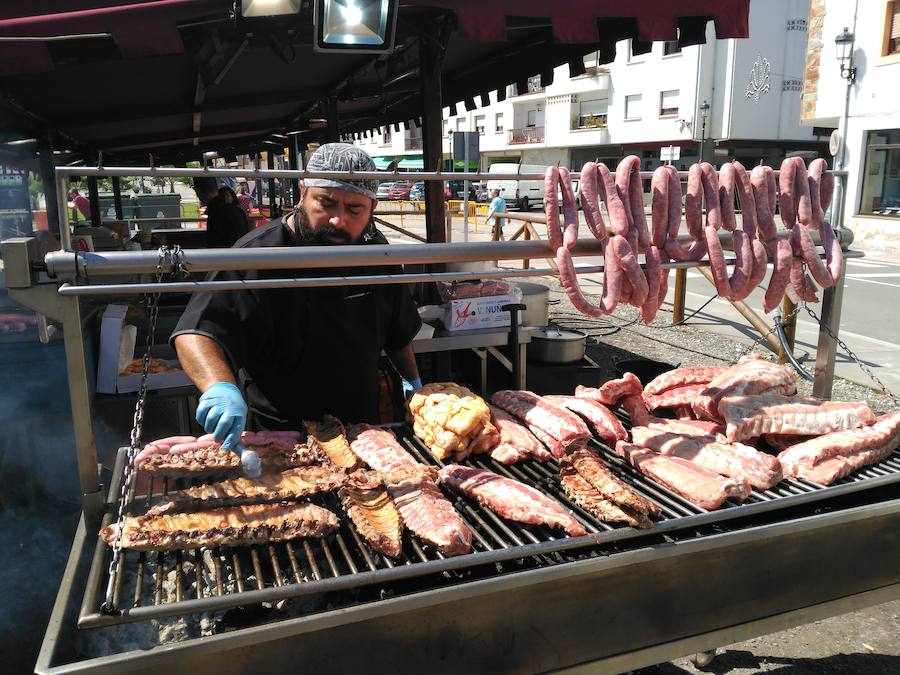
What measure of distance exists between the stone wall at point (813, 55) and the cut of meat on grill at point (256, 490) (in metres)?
25.5

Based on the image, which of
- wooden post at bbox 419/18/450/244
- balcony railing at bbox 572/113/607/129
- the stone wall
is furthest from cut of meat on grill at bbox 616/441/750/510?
balcony railing at bbox 572/113/607/129

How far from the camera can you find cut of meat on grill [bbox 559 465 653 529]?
6.26ft

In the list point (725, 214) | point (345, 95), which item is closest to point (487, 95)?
point (345, 95)

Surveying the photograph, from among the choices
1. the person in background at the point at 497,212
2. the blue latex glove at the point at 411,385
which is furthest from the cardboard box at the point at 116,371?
the person in background at the point at 497,212

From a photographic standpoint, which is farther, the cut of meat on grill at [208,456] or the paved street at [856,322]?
the paved street at [856,322]

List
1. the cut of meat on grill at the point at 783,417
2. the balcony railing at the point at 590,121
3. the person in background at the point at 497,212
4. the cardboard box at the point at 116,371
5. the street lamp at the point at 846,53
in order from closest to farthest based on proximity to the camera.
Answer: the cut of meat on grill at the point at 783,417, the cardboard box at the point at 116,371, the person in background at the point at 497,212, the street lamp at the point at 846,53, the balcony railing at the point at 590,121

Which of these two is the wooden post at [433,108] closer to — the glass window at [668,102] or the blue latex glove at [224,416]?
the blue latex glove at [224,416]

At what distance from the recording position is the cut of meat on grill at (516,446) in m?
2.36

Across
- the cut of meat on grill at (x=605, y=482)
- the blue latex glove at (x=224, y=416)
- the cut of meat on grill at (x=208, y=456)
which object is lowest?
the cut of meat on grill at (x=605, y=482)

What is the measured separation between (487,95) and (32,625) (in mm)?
6709

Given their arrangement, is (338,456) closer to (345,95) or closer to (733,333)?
(345,95)

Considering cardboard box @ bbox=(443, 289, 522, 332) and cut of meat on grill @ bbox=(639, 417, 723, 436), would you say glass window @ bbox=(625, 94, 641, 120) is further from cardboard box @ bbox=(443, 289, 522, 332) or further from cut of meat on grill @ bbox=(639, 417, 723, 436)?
cut of meat on grill @ bbox=(639, 417, 723, 436)

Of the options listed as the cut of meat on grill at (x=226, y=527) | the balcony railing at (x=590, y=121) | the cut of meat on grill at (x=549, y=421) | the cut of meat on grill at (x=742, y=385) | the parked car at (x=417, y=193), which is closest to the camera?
the cut of meat on grill at (x=226, y=527)

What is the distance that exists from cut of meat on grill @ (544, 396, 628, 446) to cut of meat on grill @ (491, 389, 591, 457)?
7 cm
